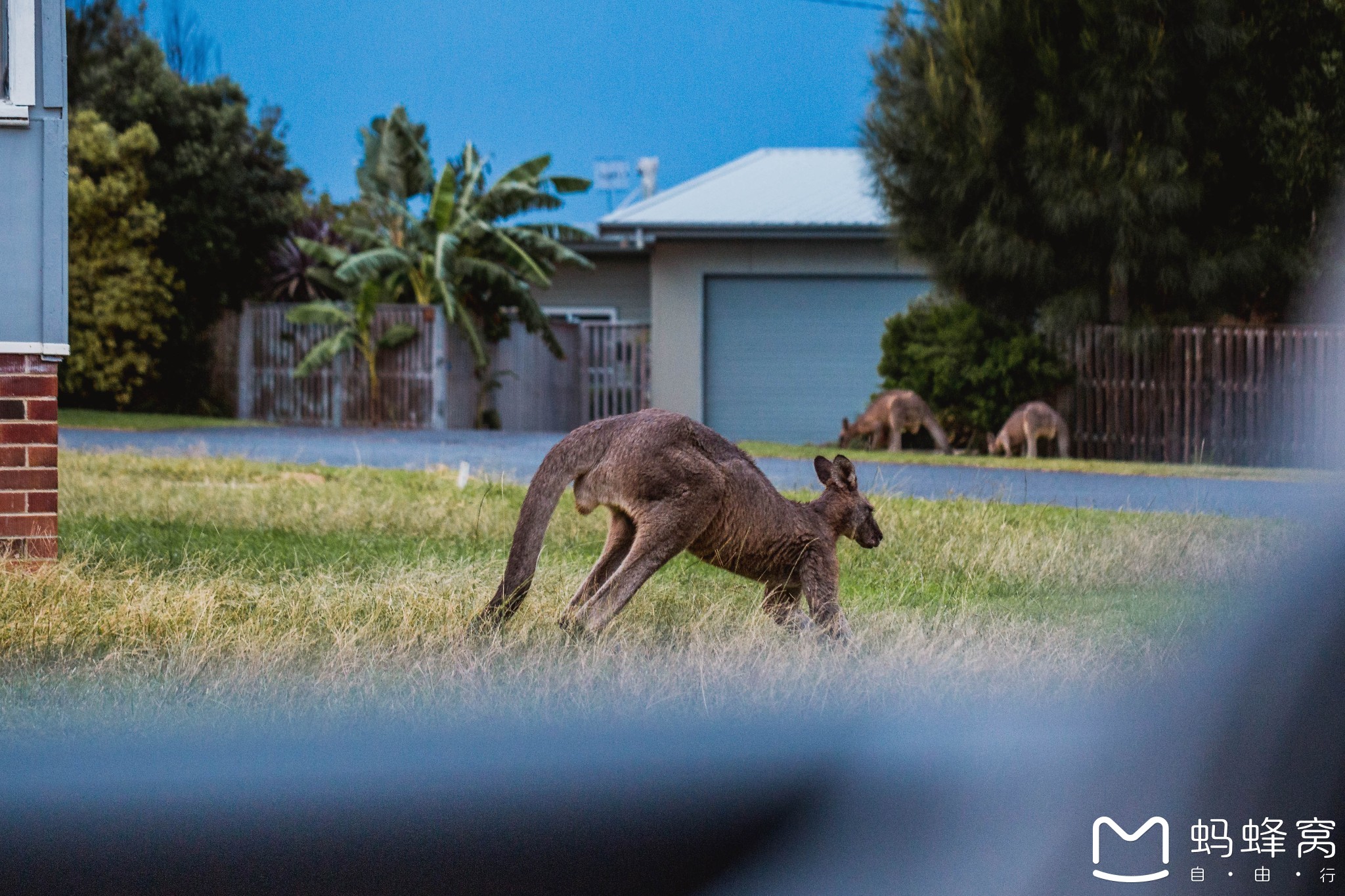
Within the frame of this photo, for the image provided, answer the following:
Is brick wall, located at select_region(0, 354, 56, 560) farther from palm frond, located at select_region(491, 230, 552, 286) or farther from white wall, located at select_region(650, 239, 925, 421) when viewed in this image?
white wall, located at select_region(650, 239, 925, 421)

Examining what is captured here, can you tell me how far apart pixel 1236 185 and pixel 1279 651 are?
54.9ft

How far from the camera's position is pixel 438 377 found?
2409cm

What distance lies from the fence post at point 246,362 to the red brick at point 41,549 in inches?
774

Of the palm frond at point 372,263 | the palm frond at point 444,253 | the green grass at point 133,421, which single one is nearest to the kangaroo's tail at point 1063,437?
the palm frond at point 444,253

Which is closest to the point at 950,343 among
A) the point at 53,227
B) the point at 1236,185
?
the point at 1236,185

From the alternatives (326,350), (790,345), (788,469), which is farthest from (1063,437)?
(326,350)

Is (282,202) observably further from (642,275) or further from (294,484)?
(294,484)

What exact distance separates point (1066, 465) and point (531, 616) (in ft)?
39.4

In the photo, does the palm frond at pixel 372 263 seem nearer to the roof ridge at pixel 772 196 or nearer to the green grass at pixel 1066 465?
the roof ridge at pixel 772 196

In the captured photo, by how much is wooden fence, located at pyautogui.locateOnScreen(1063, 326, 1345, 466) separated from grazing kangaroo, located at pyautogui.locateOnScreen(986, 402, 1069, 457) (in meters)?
1.45

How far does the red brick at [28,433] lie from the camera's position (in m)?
6.60


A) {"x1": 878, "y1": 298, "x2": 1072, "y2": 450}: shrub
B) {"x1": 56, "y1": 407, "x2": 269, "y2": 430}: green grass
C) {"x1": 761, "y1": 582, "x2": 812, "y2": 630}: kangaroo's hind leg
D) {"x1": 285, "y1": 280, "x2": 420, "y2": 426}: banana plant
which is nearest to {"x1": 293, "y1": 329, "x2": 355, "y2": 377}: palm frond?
{"x1": 285, "y1": 280, "x2": 420, "y2": 426}: banana plant

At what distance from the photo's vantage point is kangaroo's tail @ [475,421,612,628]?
4.78 meters

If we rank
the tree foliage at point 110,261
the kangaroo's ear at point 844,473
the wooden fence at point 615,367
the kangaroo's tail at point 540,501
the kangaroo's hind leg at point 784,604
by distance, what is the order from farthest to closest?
the wooden fence at point 615,367
the tree foliage at point 110,261
the kangaroo's ear at point 844,473
the kangaroo's hind leg at point 784,604
the kangaroo's tail at point 540,501
